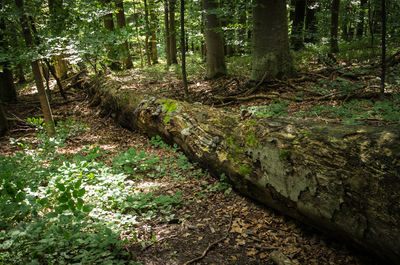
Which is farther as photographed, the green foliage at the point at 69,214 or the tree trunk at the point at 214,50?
the tree trunk at the point at 214,50

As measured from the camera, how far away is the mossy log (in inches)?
76.4

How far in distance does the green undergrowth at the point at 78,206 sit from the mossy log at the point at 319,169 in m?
0.91

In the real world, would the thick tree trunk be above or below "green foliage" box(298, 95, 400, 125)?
above

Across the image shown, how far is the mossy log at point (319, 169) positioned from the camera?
76.4 inches

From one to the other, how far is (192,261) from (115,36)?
18.0 feet

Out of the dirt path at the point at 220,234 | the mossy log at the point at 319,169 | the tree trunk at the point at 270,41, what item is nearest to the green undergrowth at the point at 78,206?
the dirt path at the point at 220,234

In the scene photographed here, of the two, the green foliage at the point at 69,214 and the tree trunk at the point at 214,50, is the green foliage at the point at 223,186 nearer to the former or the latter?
the green foliage at the point at 69,214

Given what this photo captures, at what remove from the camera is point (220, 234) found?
109 inches

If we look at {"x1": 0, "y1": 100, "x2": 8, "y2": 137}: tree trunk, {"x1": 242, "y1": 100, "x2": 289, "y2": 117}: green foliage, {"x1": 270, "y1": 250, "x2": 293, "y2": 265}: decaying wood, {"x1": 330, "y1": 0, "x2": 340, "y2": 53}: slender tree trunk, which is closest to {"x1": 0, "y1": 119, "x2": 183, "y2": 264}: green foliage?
{"x1": 270, "y1": 250, "x2": 293, "y2": 265}: decaying wood

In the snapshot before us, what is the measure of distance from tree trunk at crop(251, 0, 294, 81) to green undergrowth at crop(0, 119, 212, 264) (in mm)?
4298

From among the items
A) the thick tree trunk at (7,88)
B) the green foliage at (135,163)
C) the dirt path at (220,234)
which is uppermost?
the thick tree trunk at (7,88)

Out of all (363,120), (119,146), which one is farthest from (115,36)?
(363,120)

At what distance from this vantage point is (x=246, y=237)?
2699 millimetres

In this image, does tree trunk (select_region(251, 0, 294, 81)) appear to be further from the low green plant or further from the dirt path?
the dirt path
